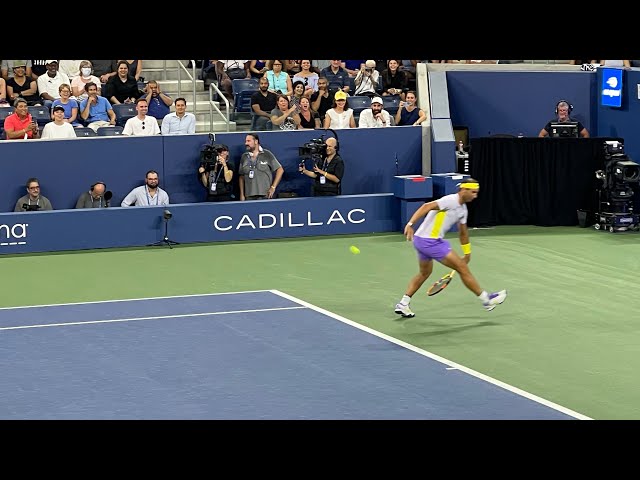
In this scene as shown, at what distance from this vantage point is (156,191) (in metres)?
21.2

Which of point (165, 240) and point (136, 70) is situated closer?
point (165, 240)

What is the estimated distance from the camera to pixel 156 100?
2258 cm

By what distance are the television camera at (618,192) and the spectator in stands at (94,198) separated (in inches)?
405

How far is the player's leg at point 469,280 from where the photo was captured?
47.2ft

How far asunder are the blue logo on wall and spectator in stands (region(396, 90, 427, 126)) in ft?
13.7

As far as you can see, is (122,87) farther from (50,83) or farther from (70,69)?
(50,83)

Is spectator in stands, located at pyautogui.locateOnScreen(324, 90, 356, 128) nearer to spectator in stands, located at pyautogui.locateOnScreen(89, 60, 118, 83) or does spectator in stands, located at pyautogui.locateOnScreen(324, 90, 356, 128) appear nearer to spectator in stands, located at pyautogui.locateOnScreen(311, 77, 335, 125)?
spectator in stands, located at pyautogui.locateOnScreen(311, 77, 335, 125)

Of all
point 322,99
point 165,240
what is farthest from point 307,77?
point 165,240

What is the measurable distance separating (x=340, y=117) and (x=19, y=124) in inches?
267

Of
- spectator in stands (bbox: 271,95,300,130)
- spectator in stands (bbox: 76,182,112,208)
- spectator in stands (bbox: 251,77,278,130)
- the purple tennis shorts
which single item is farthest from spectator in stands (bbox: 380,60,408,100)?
the purple tennis shorts

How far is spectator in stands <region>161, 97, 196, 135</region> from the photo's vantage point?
71.7 ft

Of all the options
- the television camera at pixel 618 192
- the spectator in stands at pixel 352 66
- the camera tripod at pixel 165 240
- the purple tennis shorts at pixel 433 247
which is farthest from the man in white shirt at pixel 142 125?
the television camera at pixel 618 192
